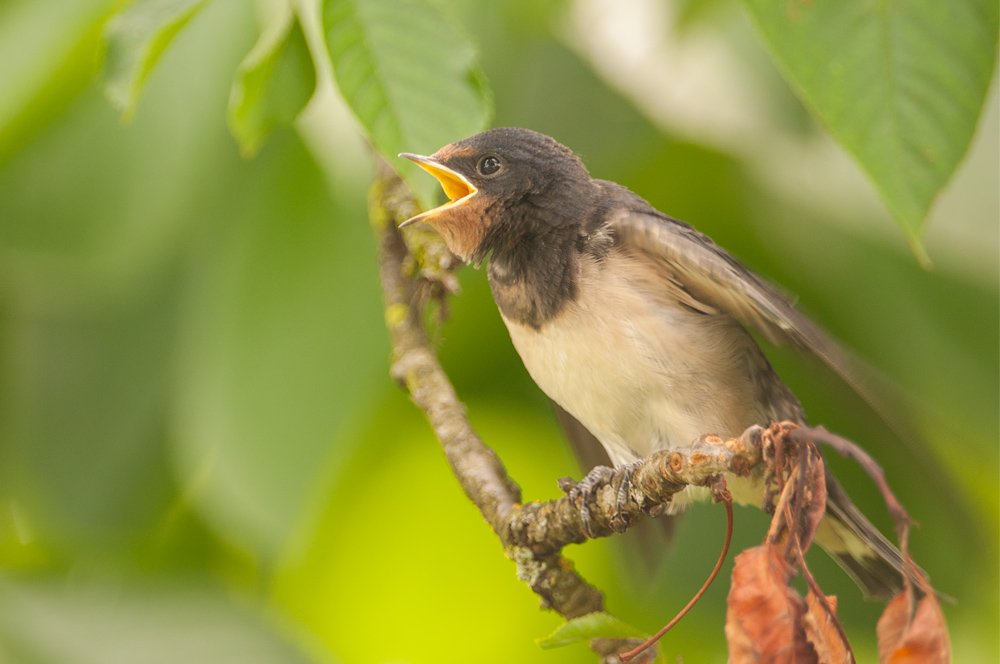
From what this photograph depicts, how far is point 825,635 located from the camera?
17.4 inches

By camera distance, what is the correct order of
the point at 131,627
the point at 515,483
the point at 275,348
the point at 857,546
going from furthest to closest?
the point at 131,627 < the point at 275,348 < the point at 857,546 < the point at 515,483

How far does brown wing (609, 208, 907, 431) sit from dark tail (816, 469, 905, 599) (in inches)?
10.1

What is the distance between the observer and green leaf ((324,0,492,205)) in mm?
668

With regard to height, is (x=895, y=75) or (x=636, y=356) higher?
(x=895, y=75)

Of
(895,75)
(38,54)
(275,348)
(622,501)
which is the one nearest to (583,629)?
(622,501)

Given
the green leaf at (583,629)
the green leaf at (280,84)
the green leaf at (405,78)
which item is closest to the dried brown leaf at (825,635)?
the green leaf at (583,629)

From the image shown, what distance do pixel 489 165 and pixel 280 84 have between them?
190 mm

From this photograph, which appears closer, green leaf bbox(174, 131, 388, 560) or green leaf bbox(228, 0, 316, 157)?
green leaf bbox(228, 0, 316, 157)

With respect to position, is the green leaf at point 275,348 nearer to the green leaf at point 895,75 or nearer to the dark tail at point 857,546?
the dark tail at point 857,546

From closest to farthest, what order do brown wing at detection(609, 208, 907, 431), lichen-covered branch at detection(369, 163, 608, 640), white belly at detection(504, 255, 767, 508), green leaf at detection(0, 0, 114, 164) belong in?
brown wing at detection(609, 208, 907, 431)
lichen-covered branch at detection(369, 163, 608, 640)
white belly at detection(504, 255, 767, 508)
green leaf at detection(0, 0, 114, 164)

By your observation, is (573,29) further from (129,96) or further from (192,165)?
(129,96)

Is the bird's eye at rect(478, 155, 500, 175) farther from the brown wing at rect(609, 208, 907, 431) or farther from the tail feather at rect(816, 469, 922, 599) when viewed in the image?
the tail feather at rect(816, 469, 922, 599)

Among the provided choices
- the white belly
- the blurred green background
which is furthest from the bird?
the blurred green background

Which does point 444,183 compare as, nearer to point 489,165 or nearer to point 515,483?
point 489,165
